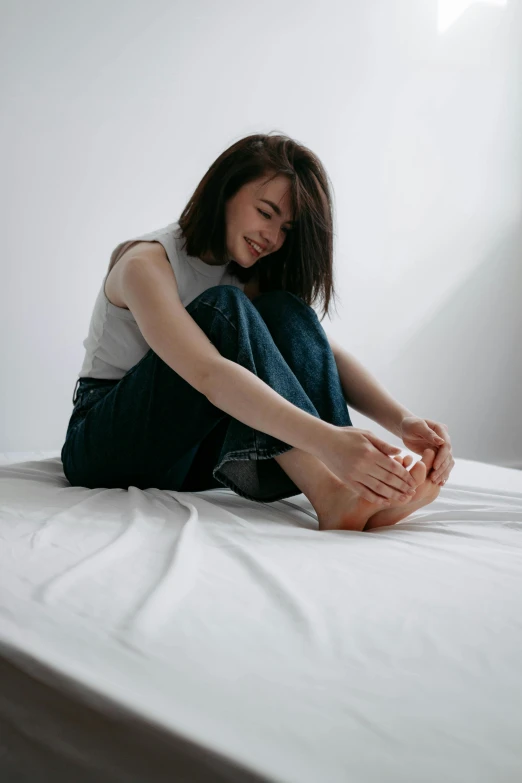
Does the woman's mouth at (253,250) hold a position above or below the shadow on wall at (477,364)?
above

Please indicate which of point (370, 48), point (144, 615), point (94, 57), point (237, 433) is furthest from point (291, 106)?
point (144, 615)

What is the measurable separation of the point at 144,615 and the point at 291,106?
265 cm

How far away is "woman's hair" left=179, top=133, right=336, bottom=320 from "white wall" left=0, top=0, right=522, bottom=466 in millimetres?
1071

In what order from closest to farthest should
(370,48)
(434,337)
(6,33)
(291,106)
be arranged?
(6,33), (291,106), (370,48), (434,337)

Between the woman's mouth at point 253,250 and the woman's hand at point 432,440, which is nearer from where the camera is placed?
the woman's hand at point 432,440

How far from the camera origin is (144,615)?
52 centimetres

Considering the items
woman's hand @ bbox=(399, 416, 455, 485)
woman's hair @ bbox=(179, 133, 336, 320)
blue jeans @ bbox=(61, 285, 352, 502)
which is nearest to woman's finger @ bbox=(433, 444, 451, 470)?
woman's hand @ bbox=(399, 416, 455, 485)

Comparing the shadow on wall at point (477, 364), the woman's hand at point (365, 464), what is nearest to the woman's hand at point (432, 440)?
the woman's hand at point (365, 464)

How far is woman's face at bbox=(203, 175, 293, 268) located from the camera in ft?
4.07

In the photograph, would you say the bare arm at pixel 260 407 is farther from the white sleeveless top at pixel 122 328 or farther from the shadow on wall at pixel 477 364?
the shadow on wall at pixel 477 364

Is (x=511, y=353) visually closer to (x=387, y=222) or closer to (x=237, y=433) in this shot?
(x=387, y=222)

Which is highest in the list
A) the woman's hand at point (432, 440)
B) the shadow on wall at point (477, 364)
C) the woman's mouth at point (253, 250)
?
the woman's mouth at point (253, 250)

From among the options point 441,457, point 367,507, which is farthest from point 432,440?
point 367,507

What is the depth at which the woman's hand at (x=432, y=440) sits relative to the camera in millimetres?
966
